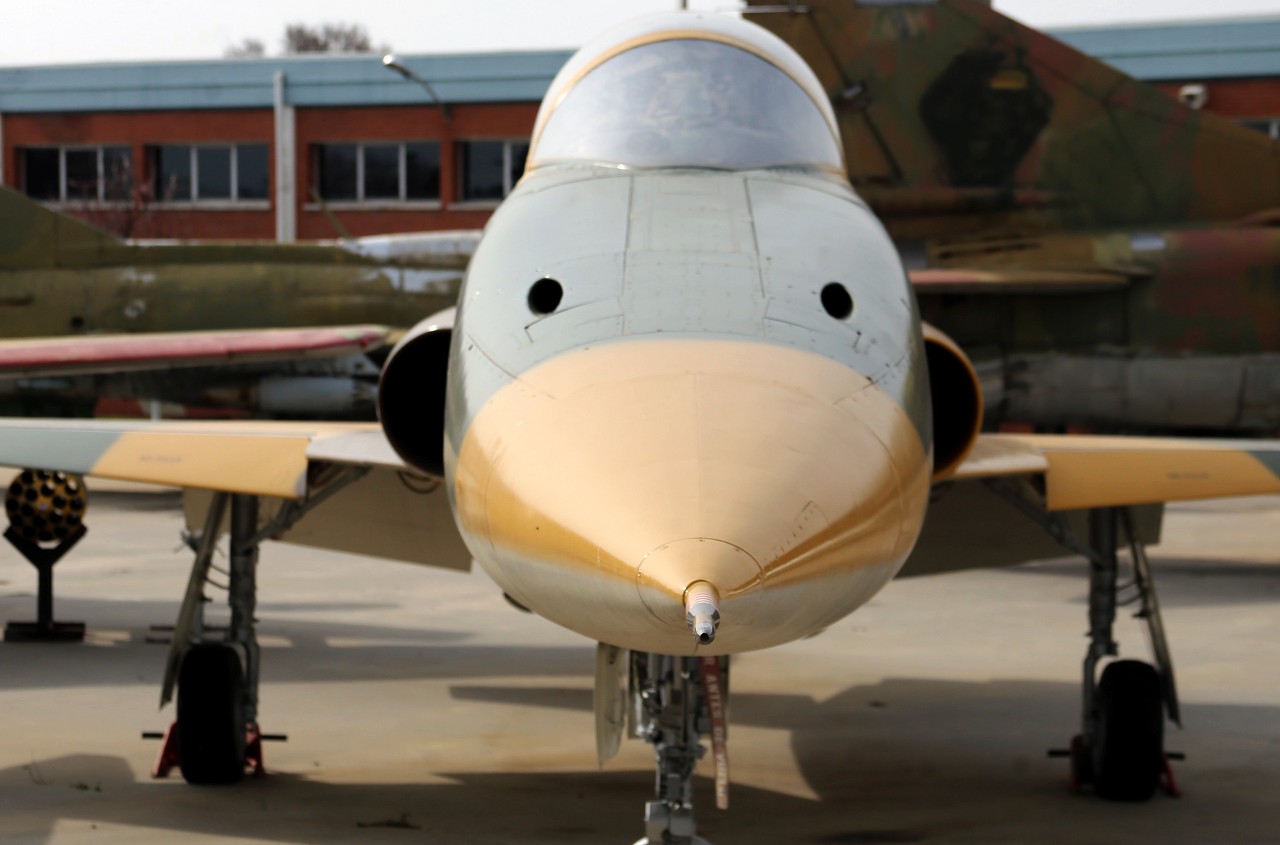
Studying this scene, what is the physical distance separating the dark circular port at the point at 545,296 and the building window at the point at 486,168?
35796 millimetres

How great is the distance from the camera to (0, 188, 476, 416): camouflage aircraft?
20.7 m

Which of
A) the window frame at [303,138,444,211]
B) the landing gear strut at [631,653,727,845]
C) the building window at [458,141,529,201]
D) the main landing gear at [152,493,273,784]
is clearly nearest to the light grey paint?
the landing gear strut at [631,653,727,845]

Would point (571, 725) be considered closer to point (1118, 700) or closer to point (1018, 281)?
point (1118, 700)

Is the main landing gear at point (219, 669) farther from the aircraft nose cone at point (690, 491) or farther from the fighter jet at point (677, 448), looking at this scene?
the aircraft nose cone at point (690, 491)

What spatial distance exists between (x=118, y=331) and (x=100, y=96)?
75.4ft

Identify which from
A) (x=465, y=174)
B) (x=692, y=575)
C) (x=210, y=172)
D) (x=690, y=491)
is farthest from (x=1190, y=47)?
(x=692, y=575)

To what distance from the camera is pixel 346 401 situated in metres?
21.2

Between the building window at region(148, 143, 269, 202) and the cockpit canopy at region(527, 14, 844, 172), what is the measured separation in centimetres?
3656

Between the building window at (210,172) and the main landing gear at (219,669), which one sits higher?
the building window at (210,172)

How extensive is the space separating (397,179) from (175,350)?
23.5m

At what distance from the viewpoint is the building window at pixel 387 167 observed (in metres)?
40.8

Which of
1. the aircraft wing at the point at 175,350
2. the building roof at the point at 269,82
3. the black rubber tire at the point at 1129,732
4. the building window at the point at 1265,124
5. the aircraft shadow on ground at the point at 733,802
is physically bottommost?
the aircraft shadow on ground at the point at 733,802

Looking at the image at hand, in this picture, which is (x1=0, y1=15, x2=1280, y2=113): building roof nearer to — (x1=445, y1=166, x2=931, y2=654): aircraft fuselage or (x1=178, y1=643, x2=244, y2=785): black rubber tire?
(x1=178, y1=643, x2=244, y2=785): black rubber tire

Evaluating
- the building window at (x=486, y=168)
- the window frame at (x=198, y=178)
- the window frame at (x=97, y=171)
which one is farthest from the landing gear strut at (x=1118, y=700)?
the window frame at (x=97, y=171)
